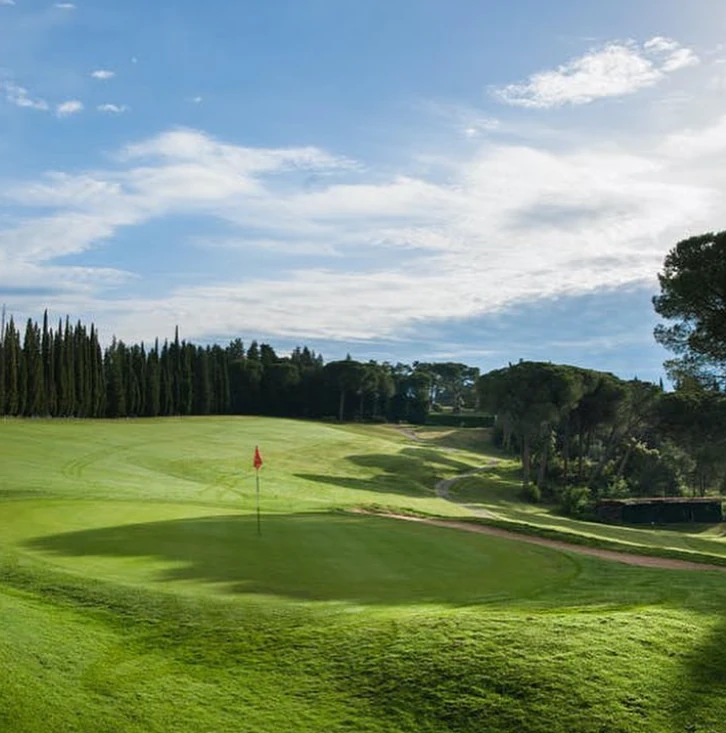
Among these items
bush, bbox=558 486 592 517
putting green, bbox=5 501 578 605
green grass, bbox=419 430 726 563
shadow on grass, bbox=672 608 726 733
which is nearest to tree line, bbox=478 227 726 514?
bush, bbox=558 486 592 517

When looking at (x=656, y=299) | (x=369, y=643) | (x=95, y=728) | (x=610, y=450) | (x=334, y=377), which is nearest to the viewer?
(x=95, y=728)

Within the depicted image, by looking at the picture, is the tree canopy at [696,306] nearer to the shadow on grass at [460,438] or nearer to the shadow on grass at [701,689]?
the shadow on grass at [701,689]

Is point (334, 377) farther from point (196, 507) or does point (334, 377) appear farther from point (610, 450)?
Result: point (196, 507)

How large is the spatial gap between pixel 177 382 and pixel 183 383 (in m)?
0.90

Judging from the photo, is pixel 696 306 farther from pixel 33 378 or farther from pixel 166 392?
pixel 166 392

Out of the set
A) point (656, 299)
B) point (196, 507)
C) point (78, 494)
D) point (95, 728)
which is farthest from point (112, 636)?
point (656, 299)

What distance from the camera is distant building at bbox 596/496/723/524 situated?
54.2 m

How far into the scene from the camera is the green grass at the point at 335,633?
6.45 meters

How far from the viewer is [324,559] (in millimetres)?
14695

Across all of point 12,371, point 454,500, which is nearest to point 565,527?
point 454,500

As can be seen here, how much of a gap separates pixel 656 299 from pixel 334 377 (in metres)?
81.7

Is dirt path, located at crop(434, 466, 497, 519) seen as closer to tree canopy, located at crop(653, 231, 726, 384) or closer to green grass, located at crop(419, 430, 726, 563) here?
green grass, located at crop(419, 430, 726, 563)

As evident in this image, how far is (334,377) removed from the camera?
118 metres

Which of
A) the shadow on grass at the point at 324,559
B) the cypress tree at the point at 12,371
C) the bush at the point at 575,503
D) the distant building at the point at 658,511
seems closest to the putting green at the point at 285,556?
the shadow on grass at the point at 324,559
